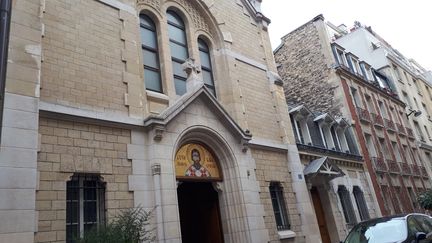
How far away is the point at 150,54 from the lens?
1050 cm

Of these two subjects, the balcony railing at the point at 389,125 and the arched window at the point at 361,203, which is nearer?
the arched window at the point at 361,203

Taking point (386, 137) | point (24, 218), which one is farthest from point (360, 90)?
point (24, 218)

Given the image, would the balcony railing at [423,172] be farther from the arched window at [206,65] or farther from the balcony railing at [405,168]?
the arched window at [206,65]

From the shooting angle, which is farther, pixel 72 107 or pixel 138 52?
pixel 138 52

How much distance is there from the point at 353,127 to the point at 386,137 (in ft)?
15.3

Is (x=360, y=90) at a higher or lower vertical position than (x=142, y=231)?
higher

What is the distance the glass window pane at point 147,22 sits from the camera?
1071 centimetres

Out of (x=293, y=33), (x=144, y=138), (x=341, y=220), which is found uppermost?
(x=293, y=33)

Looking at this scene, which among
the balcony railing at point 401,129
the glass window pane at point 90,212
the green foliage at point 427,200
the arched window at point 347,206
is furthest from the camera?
the balcony railing at point 401,129

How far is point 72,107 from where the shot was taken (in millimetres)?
7621

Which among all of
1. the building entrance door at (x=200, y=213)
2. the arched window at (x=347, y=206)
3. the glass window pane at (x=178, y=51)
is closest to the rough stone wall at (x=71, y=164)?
the building entrance door at (x=200, y=213)

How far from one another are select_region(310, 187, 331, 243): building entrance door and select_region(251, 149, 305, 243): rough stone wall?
110 inches

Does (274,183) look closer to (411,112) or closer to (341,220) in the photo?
(341,220)

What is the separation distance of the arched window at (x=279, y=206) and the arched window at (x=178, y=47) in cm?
426
